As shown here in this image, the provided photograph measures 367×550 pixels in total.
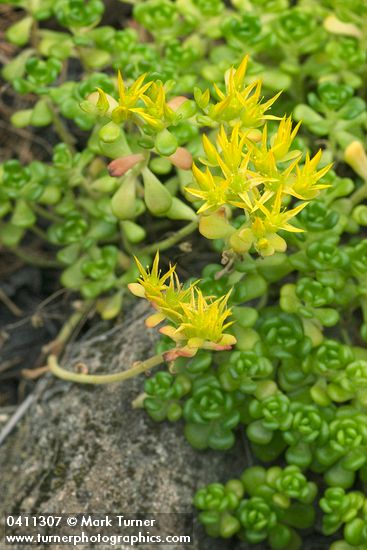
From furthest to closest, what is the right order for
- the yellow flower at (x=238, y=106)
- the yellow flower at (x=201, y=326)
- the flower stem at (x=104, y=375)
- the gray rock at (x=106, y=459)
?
1. the gray rock at (x=106, y=459)
2. the flower stem at (x=104, y=375)
3. the yellow flower at (x=238, y=106)
4. the yellow flower at (x=201, y=326)

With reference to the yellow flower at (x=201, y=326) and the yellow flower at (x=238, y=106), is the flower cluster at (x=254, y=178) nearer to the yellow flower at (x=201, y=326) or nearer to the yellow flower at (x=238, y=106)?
the yellow flower at (x=238, y=106)

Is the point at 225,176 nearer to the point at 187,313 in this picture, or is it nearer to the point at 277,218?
the point at 277,218

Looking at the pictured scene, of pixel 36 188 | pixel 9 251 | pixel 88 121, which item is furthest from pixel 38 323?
pixel 88 121

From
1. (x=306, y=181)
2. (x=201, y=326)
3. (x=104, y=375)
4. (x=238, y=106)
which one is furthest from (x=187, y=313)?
(x=104, y=375)

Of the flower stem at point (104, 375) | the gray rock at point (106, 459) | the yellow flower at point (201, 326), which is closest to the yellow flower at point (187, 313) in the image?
the yellow flower at point (201, 326)

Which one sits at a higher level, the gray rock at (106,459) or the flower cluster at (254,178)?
the flower cluster at (254,178)

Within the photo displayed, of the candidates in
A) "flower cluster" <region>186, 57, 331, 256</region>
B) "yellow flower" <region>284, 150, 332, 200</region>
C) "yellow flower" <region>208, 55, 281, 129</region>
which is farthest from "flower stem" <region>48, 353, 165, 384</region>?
"yellow flower" <region>208, 55, 281, 129</region>

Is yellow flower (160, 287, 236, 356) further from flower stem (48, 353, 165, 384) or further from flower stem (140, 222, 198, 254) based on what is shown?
flower stem (140, 222, 198, 254)

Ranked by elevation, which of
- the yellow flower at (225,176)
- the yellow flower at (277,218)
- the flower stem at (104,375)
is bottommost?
the flower stem at (104,375)
